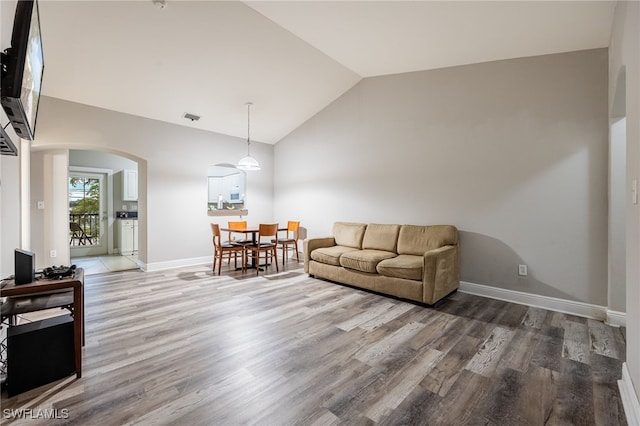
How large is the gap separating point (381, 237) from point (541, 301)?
81.2 inches

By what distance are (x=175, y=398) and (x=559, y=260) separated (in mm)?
3888

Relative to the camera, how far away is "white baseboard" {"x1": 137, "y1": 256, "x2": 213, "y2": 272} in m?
4.96

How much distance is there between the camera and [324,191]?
5.61 metres

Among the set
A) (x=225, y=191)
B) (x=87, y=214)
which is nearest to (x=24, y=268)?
(x=225, y=191)

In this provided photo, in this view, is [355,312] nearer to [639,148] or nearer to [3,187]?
[639,148]

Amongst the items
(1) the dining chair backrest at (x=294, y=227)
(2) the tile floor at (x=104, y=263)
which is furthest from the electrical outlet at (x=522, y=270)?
(2) the tile floor at (x=104, y=263)

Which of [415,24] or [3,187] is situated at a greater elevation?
[415,24]

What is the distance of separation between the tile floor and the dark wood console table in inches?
130

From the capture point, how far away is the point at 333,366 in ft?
6.73

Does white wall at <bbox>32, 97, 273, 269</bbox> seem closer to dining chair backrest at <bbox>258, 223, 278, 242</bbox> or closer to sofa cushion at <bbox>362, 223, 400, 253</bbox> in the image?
dining chair backrest at <bbox>258, 223, 278, 242</bbox>

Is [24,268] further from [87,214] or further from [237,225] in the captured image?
[87,214]

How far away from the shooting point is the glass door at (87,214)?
22.6 feet

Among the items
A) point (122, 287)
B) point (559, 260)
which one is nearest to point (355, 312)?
point (559, 260)

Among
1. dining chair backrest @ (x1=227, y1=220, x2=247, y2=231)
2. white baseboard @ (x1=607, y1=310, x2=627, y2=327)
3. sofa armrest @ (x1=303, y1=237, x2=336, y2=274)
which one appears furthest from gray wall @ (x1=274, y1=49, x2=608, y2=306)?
dining chair backrest @ (x1=227, y1=220, x2=247, y2=231)
